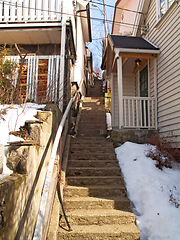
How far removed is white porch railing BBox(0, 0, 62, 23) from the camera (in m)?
5.93

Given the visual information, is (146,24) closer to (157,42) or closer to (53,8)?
(157,42)

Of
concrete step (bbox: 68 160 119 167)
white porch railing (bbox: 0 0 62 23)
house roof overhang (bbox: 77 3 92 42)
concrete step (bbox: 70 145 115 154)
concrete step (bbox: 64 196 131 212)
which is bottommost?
concrete step (bbox: 64 196 131 212)

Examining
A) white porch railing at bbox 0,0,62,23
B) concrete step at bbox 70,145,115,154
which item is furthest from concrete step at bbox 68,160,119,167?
white porch railing at bbox 0,0,62,23

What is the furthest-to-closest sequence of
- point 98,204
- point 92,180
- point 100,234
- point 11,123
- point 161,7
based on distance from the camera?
point 161,7 → point 92,180 → point 98,204 → point 11,123 → point 100,234

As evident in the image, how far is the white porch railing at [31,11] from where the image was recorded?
5.93m

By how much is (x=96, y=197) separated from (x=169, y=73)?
3977mm

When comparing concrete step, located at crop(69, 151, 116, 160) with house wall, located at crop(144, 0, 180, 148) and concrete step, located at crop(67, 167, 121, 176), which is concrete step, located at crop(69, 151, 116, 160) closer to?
concrete step, located at crop(67, 167, 121, 176)

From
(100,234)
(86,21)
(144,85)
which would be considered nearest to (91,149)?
(100,234)

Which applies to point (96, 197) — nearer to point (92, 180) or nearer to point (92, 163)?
point (92, 180)

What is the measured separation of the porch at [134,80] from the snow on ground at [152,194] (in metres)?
1.60

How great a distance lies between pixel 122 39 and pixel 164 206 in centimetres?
578

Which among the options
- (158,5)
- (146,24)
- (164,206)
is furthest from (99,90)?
(164,206)

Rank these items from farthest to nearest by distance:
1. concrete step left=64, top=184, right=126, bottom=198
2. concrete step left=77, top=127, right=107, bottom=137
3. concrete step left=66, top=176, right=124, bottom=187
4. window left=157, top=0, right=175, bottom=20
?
concrete step left=77, top=127, right=107, bottom=137, window left=157, top=0, right=175, bottom=20, concrete step left=66, top=176, right=124, bottom=187, concrete step left=64, top=184, right=126, bottom=198

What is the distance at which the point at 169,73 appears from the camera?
5438 millimetres
